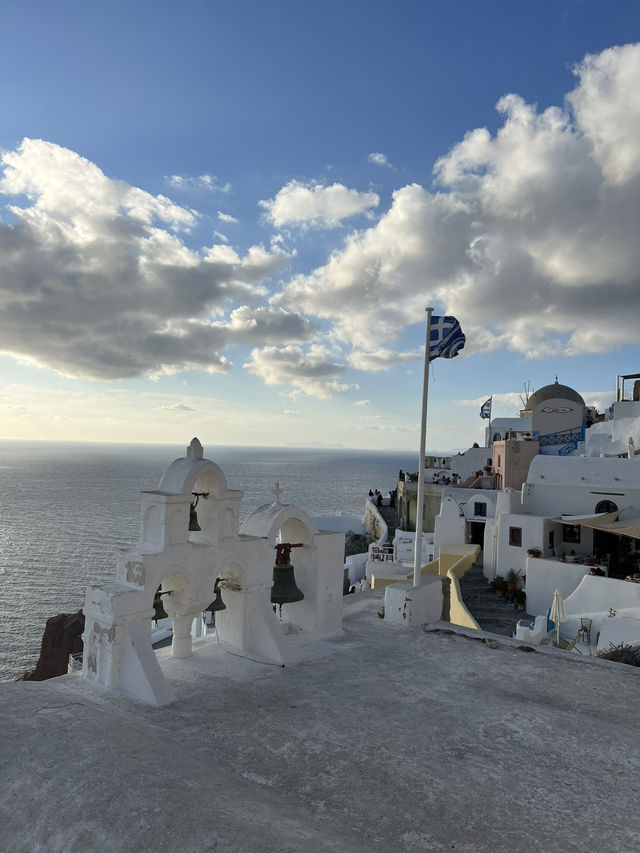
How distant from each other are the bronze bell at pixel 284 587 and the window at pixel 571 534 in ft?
67.3

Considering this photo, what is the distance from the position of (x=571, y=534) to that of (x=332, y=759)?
2367cm

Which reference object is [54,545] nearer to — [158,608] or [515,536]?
[515,536]

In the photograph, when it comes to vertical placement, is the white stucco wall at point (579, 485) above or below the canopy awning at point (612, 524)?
above

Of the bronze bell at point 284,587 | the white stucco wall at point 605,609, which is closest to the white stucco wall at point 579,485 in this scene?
the white stucco wall at point 605,609

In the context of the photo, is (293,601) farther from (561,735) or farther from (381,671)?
(561,735)

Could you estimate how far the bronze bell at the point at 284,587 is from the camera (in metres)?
9.44

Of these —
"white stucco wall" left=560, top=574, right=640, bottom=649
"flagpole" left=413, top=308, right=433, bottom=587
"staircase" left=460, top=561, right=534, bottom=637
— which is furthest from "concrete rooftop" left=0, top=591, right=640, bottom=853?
"staircase" left=460, top=561, right=534, bottom=637

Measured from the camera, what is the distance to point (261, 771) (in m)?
5.41

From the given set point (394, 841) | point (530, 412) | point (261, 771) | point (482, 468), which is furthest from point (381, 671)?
point (530, 412)

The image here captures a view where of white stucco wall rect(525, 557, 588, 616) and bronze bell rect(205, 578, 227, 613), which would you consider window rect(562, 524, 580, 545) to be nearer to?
white stucco wall rect(525, 557, 588, 616)

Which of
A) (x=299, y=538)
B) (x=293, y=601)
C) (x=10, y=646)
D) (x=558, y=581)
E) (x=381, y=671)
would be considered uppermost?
(x=299, y=538)

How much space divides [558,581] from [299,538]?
17.0 meters

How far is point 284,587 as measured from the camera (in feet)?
31.3

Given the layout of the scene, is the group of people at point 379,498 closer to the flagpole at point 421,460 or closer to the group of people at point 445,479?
the group of people at point 445,479
